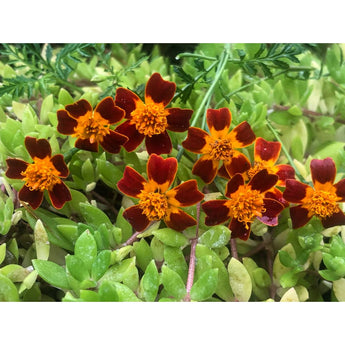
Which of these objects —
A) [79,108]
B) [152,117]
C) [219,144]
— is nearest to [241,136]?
[219,144]

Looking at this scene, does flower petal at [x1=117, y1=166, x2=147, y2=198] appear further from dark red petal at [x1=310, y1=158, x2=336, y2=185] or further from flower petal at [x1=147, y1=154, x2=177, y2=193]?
dark red petal at [x1=310, y1=158, x2=336, y2=185]

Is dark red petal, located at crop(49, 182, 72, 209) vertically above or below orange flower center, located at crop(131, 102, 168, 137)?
below

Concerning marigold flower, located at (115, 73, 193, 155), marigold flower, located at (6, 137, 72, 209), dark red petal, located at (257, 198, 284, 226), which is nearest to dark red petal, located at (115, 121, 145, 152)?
marigold flower, located at (115, 73, 193, 155)

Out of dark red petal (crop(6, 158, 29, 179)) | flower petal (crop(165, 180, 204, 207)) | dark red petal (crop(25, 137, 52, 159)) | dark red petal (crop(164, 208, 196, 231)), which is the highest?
dark red petal (crop(25, 137, 52, 159))

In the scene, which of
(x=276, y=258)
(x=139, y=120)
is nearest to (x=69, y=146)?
(x=139, y=120)

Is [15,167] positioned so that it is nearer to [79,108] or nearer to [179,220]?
[79,108]

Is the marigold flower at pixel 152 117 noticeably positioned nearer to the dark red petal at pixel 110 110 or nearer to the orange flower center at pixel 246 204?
the dark red petal at pixel 110 110

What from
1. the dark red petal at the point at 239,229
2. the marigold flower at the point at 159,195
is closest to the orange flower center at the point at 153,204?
the marigold flower at the point at 159,195

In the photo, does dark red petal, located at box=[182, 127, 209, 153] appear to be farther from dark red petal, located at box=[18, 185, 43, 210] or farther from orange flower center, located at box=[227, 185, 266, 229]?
dark red petal, located at box=[18, 185, 43, 210]
